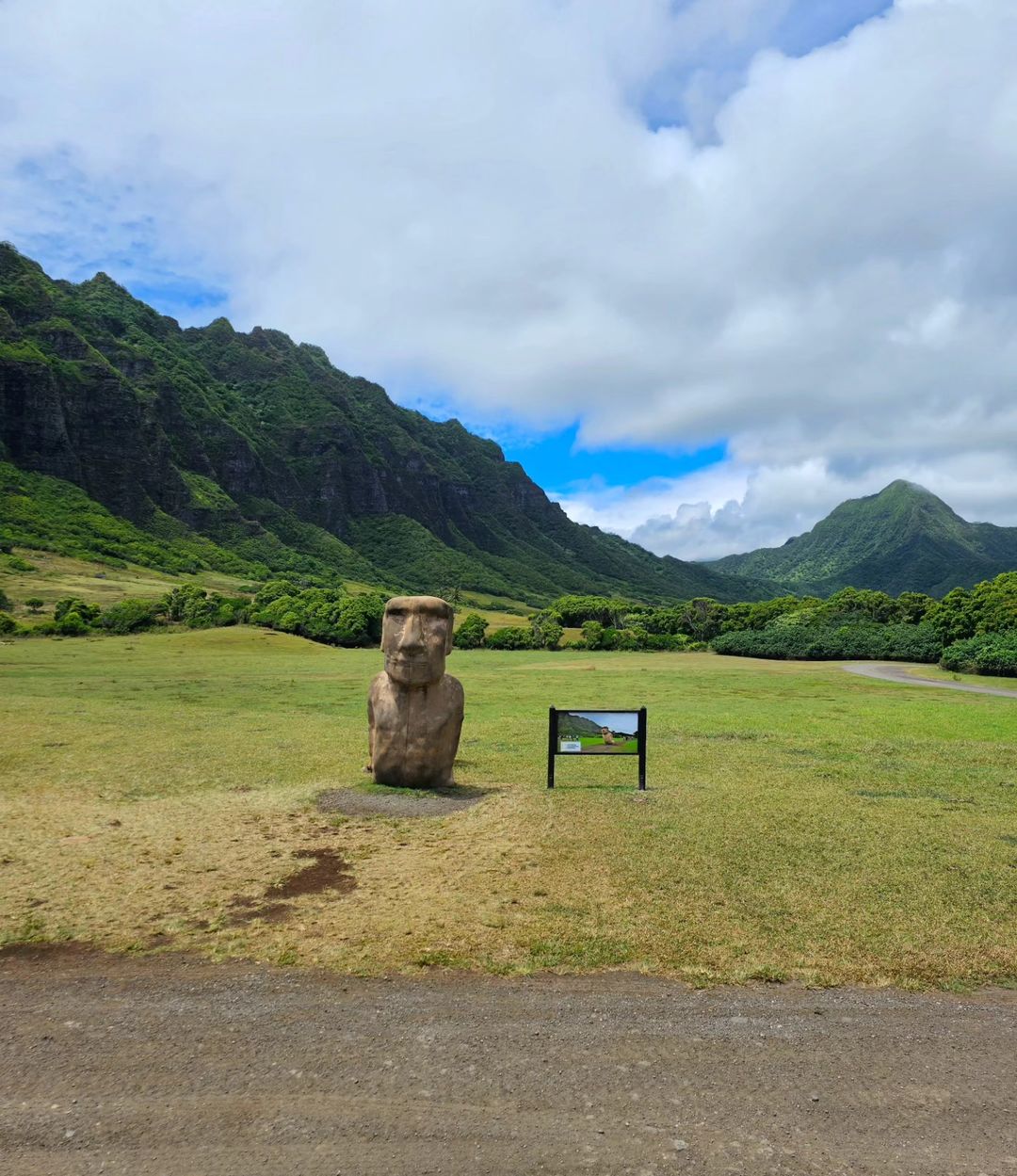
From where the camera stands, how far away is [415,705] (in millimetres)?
12789

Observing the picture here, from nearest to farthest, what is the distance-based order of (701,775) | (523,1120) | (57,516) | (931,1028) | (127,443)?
(523,1120), (931,1028), (701,775), (57,516), (127,443)

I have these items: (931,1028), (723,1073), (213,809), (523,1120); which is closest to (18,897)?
(213,809)

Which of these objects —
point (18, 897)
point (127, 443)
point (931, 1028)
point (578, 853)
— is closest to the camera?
point (931, 1028)

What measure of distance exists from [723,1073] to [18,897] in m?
6.91

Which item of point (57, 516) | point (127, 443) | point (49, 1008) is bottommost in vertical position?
point (49, 1008)

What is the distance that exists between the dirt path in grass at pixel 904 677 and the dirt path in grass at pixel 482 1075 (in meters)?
33.0

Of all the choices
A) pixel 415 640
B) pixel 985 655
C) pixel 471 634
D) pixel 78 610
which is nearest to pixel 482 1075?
pixel 415 640

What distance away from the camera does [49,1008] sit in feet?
18.1

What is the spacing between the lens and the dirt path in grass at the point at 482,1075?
13.3ft

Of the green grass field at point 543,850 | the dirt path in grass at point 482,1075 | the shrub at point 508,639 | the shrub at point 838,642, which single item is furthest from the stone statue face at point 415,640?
the shrub at point 508,639

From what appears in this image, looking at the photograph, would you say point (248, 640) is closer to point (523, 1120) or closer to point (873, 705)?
point (873, 705)

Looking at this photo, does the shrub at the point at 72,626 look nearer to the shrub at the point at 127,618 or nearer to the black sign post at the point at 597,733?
the shrub at the point at 127,618

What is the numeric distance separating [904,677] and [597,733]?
3821 centimetres

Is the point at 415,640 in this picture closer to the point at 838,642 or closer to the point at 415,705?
the point at 415,705
